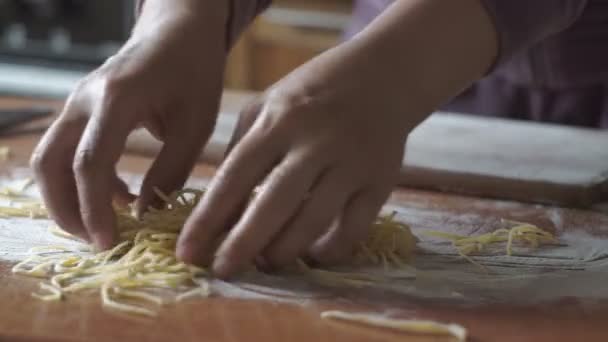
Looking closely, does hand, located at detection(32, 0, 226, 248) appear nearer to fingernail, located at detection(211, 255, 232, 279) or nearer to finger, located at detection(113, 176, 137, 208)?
finger, located at detection(113, 176, 137, 208)

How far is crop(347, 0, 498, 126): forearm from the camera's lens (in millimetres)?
773

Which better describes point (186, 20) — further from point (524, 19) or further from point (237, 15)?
point (524, 19)

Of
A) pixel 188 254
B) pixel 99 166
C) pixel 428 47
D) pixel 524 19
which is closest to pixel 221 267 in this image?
pixel 188 254

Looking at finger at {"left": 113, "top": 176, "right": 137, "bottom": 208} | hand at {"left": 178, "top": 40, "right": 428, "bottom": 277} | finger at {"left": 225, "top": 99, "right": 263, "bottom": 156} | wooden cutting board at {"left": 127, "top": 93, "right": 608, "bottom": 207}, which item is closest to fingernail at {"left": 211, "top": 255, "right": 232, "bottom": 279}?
hand at {"left": 178, "top": 40, "right": 428, "bottom": 277}

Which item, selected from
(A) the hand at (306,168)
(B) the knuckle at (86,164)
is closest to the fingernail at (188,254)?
(A) the hand at (306,168)

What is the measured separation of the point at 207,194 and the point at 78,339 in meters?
0.17

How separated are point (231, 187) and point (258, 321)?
113mm

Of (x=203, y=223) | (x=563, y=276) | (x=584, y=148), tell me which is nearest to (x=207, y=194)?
(x=203, y=223)

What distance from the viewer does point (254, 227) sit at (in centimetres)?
72

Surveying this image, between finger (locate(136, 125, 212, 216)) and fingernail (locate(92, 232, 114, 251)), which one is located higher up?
finger (locate(136, 125, 212, 216))

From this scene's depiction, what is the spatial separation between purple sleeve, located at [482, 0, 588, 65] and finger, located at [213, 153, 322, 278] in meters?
0.26

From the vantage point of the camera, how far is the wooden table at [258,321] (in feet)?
2.11

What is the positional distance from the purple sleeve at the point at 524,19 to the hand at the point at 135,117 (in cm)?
28

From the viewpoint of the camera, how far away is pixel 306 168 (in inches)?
28.0
